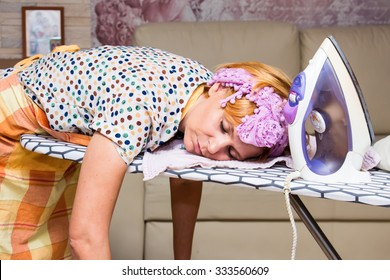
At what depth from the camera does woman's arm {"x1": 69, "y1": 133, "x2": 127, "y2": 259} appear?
1.21 m

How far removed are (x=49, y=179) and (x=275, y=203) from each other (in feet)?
3.33

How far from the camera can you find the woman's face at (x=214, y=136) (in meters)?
1.34

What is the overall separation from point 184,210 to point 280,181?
24.0 inches

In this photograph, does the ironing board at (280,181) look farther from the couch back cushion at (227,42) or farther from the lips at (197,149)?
A: the couch back cushion at (227,42)

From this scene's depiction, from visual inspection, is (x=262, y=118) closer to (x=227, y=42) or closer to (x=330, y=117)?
(x=330, y=117)

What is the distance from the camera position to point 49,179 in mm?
1606

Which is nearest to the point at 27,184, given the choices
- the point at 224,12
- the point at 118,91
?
the point at 118,91

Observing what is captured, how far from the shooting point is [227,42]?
2.98 metres

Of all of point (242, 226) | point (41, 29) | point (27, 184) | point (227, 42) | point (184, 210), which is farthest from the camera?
point (41, 29)

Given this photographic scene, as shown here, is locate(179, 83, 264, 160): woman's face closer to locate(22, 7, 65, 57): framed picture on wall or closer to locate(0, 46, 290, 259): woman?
locate(0, 46, 290, 259): woman

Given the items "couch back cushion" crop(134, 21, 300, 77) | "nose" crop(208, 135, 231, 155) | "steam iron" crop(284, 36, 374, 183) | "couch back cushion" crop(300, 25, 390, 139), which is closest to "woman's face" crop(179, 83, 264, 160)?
"nose" crop(208, 135, 231, 155)

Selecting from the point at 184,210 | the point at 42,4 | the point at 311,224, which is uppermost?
the point at 42,4

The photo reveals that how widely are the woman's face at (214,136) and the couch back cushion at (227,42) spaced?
1551mm
